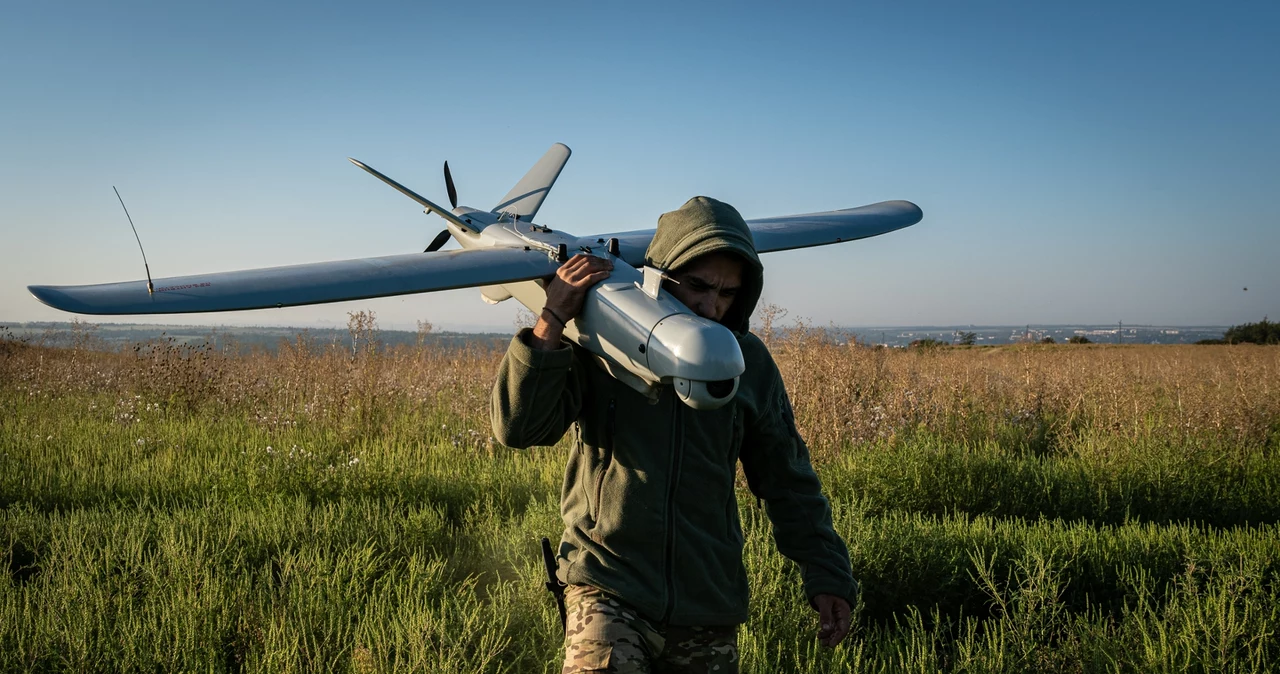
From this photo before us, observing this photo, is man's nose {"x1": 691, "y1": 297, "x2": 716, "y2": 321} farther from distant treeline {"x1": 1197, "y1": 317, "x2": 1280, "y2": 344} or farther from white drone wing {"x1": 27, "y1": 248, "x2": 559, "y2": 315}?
distant treeline {"x1": 1197, "y1": 317, "x2": 1280, "y2": 344}

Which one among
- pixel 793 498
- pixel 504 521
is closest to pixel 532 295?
pixel 793 498

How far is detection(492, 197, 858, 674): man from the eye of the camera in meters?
1.97

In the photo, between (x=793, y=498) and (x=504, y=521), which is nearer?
(x=793, y=498)

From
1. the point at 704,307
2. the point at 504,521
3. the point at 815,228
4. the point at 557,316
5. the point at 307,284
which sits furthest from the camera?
the point at 504,521

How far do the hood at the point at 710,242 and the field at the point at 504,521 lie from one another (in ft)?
5.22

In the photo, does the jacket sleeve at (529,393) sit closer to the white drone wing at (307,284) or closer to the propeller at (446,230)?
the white drone wing at (307,284)

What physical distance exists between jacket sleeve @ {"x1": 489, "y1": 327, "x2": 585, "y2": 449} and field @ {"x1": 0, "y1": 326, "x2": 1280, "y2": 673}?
1.37 meters

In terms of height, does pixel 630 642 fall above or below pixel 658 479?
below

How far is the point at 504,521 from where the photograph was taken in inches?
208

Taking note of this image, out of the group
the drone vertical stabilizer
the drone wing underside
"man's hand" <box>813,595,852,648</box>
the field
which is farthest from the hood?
the field

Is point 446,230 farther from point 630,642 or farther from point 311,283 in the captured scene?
point 630,642

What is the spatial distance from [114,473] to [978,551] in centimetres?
677

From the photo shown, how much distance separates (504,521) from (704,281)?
3602mm

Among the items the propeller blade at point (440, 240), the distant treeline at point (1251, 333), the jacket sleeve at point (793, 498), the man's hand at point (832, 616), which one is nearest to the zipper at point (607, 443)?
the jacket sleeve at point (793, 498)
